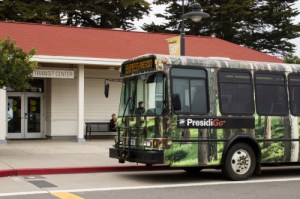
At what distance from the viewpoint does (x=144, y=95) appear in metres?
12.4

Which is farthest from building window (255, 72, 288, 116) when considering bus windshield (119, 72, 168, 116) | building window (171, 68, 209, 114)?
bus windshield (119, 72, 168, 116)

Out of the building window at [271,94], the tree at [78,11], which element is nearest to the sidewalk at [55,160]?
the building window at [271,94]

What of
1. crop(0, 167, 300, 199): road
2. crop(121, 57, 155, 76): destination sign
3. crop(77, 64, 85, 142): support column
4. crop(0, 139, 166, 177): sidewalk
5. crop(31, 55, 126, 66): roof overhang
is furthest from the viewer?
crop(77, 64, 85, 142): support column

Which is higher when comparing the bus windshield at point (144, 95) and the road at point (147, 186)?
the bus windshield at point (144, 95)

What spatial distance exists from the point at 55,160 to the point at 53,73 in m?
7.52

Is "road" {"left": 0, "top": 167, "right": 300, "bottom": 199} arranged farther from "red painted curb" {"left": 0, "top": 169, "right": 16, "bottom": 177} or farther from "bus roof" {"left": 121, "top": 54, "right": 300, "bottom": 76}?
"bus roof" {"left": 121, "top": 54, "right": 300, "bottom": 76}

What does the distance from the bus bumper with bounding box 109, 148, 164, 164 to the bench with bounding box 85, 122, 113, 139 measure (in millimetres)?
11808

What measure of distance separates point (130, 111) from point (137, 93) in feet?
1.65

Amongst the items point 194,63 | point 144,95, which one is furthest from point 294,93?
point 144,95

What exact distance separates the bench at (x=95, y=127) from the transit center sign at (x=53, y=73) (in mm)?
3064

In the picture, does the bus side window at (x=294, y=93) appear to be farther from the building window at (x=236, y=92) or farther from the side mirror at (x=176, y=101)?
the side mirror at (x=176, y=101)

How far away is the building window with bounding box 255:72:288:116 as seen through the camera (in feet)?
42.2

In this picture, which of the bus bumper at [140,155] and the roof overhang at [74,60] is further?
the roof overhang at [74,60]

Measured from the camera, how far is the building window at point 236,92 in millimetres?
12422
